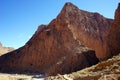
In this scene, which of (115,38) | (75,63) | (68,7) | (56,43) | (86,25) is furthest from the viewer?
(86,25)

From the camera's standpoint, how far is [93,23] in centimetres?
8481

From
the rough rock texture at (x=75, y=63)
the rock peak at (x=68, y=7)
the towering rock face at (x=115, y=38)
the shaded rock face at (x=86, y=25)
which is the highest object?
the rock peak at (x=68, y=7)

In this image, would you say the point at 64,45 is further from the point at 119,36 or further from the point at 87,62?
the point at 119,36

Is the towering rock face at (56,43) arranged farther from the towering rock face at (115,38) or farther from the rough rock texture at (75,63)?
the towering rock face at (115,38)

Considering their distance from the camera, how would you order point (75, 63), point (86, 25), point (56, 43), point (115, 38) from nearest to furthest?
point (115, 38), point (75, 63), point (56, 43), point (86, 25)

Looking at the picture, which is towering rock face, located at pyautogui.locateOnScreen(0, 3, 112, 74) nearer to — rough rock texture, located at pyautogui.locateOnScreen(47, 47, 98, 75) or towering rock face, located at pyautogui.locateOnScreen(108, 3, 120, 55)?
rough rock texture, located at pyautogui.locateOnScreen(47, 47, 98, 75)

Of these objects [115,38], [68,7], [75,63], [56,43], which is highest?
[68,7]

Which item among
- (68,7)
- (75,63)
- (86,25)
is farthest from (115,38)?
(86,25)

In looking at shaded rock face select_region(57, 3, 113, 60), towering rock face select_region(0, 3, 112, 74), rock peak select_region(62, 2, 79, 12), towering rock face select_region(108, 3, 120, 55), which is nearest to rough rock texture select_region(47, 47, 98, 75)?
towering rock face select_region(108, 3, 120, 55)

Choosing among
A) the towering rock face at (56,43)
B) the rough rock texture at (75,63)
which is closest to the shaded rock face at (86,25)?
the towering rock face at (56,43)

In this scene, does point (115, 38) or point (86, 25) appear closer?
point (115, 38)

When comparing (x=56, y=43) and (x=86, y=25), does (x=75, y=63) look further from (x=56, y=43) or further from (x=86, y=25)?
(x=86, y=25)

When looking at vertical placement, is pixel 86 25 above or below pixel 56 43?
above

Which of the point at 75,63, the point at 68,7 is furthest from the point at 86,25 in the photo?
the point at 75,63
